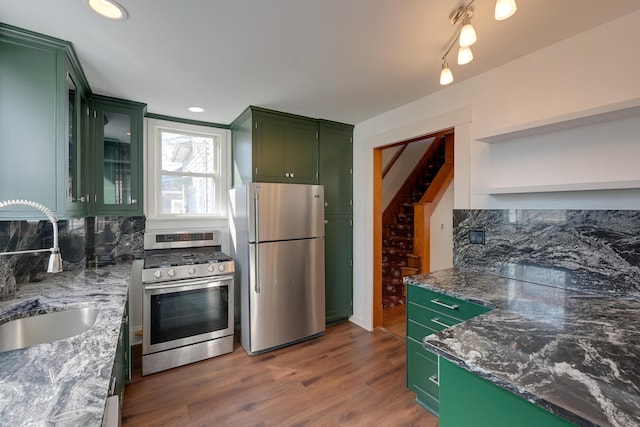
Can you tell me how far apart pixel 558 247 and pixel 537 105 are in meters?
0.93

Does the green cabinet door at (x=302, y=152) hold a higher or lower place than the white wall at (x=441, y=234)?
higher

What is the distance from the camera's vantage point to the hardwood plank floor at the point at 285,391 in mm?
1920

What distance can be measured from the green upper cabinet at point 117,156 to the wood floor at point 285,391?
4.93 ft

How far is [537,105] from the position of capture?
188 cm

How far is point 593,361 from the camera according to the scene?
924 mm

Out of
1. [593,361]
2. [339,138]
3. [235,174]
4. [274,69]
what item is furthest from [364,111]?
[593,361]

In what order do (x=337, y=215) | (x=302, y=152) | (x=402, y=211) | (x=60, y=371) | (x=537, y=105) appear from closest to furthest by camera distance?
(x=60, y=371) → (x=537, y=105) → (x=302, y=152) → (x=337, y=215) → (x=402, y=211)

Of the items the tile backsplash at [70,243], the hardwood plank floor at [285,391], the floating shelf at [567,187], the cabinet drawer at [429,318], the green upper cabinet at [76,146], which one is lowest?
the hardwood plank floor at [285,391]

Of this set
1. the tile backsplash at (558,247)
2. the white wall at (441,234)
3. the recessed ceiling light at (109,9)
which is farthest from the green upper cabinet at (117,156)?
the white wall at (441,234)

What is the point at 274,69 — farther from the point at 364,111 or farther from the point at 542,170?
the point at 542,170

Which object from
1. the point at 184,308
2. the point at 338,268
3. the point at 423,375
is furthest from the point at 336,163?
the point at 423,375

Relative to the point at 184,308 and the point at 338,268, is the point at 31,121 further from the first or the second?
the point at 338,268

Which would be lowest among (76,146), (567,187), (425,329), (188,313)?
(188,313)

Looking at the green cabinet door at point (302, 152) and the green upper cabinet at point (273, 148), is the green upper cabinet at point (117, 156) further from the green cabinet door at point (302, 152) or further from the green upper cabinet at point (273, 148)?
the green cabinet door at point (302, 152)
